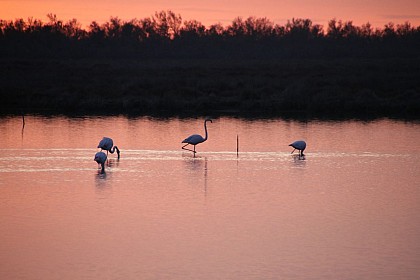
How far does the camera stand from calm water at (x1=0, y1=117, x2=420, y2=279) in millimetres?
9625

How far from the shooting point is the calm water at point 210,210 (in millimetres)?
9625

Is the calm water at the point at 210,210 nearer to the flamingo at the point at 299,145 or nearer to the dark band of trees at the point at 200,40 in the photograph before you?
the flamingo at the point at 299,145

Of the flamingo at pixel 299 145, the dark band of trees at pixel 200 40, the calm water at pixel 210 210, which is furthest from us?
the dark band of trees at pixel 200 40

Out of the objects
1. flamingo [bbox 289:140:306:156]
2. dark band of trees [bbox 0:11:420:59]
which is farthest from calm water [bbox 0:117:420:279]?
dark band of trees [bbox 0:11:420:59]

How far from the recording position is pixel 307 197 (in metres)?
13.8

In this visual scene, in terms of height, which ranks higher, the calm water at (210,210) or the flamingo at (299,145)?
the flamingo at (299,145)

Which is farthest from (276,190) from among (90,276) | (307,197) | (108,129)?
(108,129)

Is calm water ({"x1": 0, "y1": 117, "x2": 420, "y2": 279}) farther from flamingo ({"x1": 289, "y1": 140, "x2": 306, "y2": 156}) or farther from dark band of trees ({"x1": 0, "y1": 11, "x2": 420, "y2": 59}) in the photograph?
dark band of trees ({"x1": 0, "y1": 11, "x2": 420, "y2": 59})

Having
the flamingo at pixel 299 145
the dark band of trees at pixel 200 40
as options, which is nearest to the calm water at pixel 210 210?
the flamingo at pixel 299 145

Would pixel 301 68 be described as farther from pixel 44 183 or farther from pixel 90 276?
pixel 90 276

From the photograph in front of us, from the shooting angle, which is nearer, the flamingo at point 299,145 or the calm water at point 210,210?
the calm water at point 210,210

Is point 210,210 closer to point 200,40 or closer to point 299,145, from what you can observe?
point 299,145

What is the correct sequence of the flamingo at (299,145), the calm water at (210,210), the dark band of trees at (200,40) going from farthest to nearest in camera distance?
1. the dark band of trees at (200,40)
2. the flamingo at (299,145)
3. the calm water at (210,210)

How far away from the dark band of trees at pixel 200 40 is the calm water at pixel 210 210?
60099 millimetres
